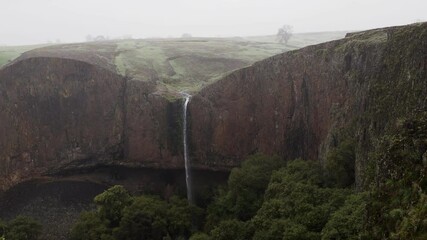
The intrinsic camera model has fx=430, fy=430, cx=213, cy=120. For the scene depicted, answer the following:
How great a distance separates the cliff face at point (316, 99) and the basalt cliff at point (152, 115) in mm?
100

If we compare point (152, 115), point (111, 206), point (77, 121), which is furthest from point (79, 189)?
point (111, 206)

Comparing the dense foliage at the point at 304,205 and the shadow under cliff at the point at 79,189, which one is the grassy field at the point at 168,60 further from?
the dense foliage at the point at 304,205

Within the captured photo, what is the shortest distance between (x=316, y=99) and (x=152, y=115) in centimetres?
1702

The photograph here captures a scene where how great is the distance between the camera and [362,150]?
24266 mm

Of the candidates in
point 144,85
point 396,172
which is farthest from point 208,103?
point 396,172

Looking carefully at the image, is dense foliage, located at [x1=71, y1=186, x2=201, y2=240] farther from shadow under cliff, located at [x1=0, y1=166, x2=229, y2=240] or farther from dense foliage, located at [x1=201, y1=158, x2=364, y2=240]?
shadow under cliff, located at [x1=0, y1=166, x2=229, y2=240]

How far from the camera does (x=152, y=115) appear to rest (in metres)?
43.6

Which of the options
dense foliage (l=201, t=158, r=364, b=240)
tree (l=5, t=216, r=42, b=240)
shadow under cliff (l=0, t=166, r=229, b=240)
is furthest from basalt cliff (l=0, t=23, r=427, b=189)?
tree (l=5, t=216, r=42, b=240)

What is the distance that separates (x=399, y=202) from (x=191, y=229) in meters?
24.0

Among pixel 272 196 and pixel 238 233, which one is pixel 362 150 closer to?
pixel 272 196

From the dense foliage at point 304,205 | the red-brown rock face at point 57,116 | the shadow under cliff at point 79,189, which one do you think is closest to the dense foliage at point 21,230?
the dense foliage at point 304,205

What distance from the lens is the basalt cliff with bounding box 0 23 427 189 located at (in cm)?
3594

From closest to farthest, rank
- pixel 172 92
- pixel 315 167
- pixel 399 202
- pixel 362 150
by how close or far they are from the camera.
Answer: pixel 399 202
pixel 362 150
pixel 315 167
pixel 172 92

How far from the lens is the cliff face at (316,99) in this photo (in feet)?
72.7
